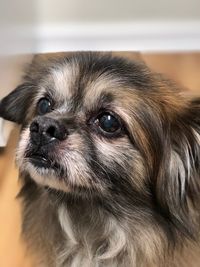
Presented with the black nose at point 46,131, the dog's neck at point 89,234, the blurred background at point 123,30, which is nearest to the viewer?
the black nose at point 46,131

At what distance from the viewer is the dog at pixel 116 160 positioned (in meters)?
1.12

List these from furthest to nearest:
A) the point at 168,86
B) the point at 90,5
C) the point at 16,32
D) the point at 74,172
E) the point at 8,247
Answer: the point at 90,5, the point at 16,32, the point at 8,247, the point at 168,86, the point at 74,172

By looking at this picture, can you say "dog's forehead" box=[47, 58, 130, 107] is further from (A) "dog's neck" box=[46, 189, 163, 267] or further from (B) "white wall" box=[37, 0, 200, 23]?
(B) "white wall" box=[37, 0, 200, 23]

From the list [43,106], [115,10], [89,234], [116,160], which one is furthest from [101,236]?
[115,10]

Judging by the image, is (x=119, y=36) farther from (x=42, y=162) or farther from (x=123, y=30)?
(x=42, y=162)

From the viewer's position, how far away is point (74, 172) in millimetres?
1103

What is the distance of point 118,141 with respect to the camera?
3.73ft

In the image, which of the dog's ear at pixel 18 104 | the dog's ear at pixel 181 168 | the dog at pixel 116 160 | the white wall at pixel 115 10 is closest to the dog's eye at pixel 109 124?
the dog at pixel 116 160

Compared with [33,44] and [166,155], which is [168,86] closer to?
[166,155]

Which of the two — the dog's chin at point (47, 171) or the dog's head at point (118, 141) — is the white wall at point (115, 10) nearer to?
the dog's head at point (118, 141)

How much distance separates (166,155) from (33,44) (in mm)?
1386

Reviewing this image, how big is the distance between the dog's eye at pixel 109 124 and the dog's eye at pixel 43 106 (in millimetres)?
128

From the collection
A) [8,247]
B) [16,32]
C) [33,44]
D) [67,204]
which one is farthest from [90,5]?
[67,204]

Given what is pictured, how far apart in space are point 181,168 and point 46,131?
0.94ft
